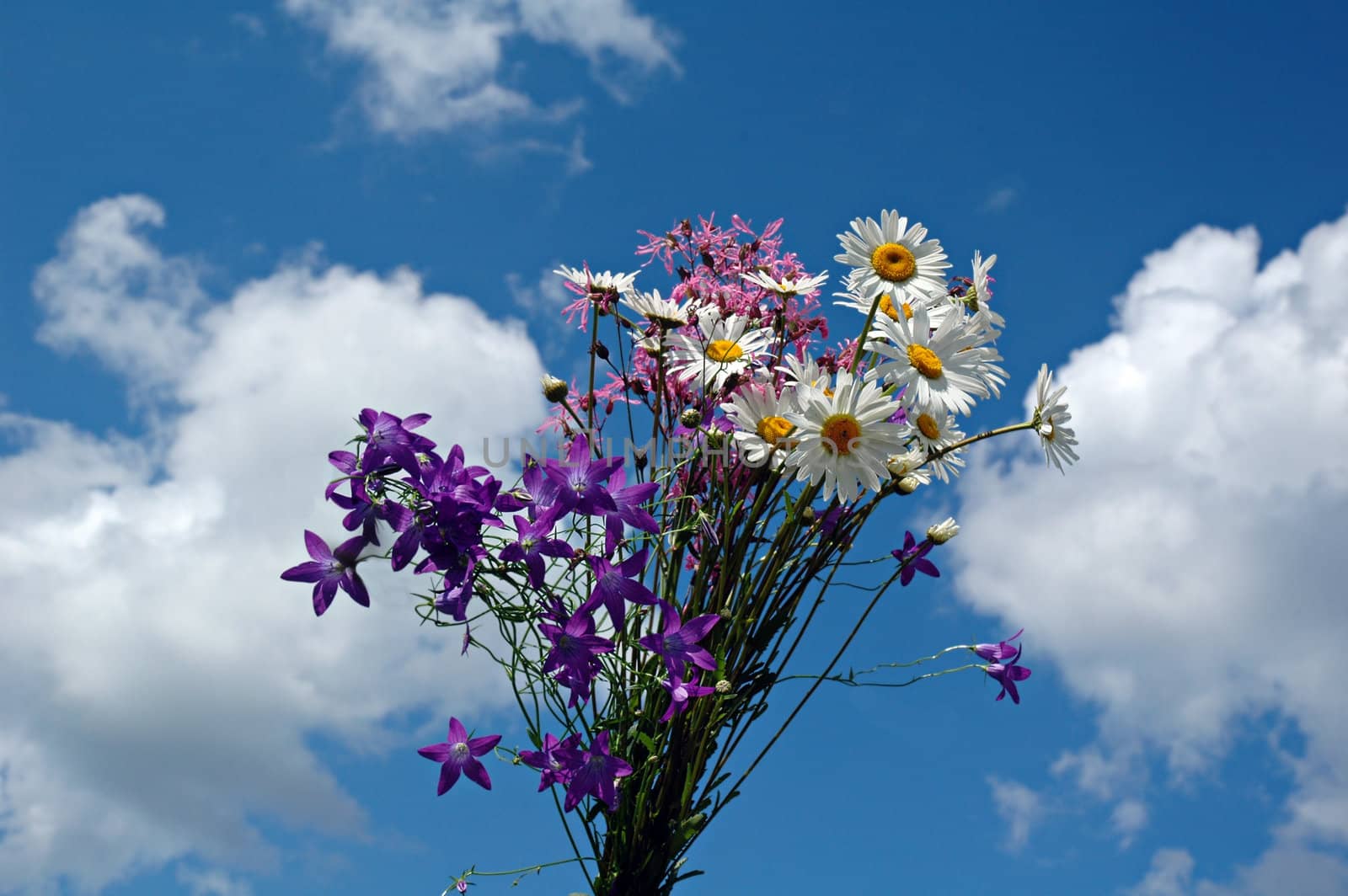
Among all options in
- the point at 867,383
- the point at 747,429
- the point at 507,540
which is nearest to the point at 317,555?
the point at 507,540

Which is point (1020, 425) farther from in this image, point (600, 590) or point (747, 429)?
point (600, 590)

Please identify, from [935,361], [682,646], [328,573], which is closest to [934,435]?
[935,361]

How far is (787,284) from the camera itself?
1.93 m

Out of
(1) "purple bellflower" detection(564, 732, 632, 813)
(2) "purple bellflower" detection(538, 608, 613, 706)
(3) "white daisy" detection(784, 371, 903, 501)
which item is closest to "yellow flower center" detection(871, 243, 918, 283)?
(3) "white daisy" detection(784, 371, 903, 501)

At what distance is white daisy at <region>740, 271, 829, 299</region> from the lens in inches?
74.6

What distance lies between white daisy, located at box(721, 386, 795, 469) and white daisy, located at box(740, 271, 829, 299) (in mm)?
274

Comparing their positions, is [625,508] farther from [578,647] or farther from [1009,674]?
[1009,674]

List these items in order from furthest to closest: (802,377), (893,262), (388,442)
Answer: (893,262) → (802,377) → (388,442)

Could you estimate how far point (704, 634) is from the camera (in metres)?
1.63

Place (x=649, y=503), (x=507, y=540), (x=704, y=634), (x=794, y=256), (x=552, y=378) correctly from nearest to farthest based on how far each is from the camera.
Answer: (x=507, y=540)
(x=704, y=634)
(x=649, y=503)
(x=552, y=378)
(x=794, y=256)

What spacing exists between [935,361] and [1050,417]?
9.9 inches

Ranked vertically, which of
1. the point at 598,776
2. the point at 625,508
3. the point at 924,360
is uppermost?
the point at 924,360

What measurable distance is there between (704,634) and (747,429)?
0.32m

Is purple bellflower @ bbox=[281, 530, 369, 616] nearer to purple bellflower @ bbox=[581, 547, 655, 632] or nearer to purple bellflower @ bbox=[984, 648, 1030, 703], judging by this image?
purple bellflower @ bbox=[581, 547, 655, 632]
